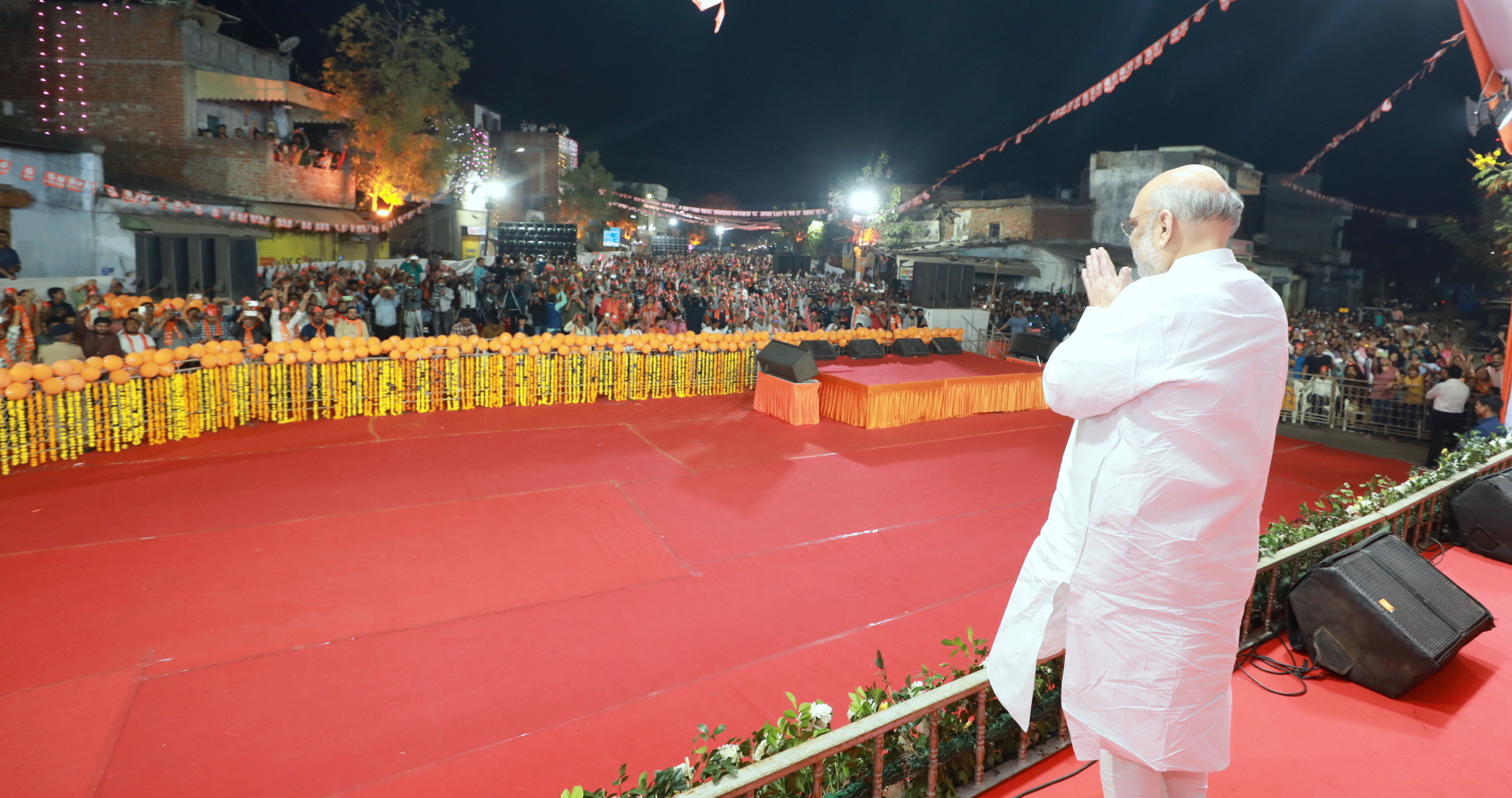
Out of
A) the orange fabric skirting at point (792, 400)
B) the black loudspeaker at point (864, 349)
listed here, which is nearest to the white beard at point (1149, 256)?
the orange fabric skirting at point (792, 400)

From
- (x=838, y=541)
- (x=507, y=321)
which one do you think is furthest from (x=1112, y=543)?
(x=507, y=321)

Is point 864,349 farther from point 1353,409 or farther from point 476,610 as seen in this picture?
point 476,610

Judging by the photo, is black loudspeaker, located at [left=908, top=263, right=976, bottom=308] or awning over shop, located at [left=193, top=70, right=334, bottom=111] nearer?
black loudspeaker, located at [left=908, top=263, right=976, bottom=308]

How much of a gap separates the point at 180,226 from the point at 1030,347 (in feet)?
58.0

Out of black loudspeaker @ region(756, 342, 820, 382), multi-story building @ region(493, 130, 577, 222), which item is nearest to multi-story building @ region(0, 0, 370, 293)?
black loudspeaker @ region(756, 342, 820, 382)

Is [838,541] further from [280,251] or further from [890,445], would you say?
[280,251]

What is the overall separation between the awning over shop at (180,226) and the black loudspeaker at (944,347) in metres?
14.0

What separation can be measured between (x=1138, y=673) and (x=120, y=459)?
8895 mm

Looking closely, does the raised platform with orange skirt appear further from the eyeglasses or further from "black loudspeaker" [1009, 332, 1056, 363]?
the eyeglasses

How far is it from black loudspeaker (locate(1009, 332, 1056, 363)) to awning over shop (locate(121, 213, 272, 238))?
1602 cm

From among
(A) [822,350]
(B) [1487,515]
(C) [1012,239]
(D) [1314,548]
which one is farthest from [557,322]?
(C) [1012,239]

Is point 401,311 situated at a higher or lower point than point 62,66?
lower

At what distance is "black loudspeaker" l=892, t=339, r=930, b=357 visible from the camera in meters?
12.5

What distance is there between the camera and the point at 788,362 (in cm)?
1019
